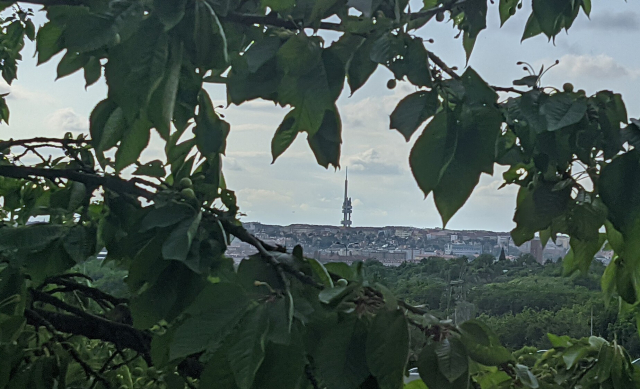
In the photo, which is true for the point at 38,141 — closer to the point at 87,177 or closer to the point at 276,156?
the point at 87,177

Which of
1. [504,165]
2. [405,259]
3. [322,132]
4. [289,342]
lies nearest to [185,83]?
[322,132]

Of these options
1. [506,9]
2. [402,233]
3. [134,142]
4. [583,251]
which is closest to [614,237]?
[583,251]

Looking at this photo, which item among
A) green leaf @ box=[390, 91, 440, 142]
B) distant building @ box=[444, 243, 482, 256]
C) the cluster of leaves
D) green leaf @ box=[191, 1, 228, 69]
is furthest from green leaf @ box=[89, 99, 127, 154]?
distant building @ box=[444, 243, 482, 256]

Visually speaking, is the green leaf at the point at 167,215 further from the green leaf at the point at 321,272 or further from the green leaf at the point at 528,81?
the green leaf at the point at 528,81

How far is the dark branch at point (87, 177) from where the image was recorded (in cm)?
57

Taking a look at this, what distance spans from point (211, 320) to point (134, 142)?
0.14 m

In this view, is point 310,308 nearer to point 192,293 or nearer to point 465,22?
point 192,293

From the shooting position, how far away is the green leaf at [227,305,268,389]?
0.33 metres

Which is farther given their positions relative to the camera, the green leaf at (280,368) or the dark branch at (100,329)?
the dark branch at (100,329)

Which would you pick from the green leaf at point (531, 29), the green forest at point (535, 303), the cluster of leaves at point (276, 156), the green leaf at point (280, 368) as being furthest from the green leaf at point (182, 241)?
the green forest at point (535, 303)

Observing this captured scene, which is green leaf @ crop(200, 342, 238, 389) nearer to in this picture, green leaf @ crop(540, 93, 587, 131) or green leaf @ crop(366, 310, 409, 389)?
green leaf @ crop(366, 310, 409, 389)

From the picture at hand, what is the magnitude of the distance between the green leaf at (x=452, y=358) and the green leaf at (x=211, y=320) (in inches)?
5.4

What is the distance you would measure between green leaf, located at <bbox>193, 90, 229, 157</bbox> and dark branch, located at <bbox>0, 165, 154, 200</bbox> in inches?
3.2

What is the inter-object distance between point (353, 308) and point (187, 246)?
0.41 feet
